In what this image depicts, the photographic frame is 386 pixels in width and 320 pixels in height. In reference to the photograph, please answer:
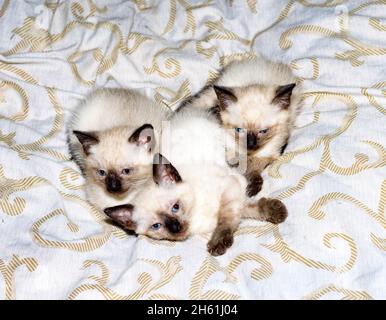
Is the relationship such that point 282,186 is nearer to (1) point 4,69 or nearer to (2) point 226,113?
(2) point 226,113

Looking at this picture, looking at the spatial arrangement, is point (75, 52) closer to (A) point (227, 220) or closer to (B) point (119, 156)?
(B) point (119, 156)

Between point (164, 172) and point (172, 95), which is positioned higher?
point (164, 172)

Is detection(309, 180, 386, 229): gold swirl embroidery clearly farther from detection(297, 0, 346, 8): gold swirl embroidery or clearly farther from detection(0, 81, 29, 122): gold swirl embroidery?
detection(0, 81, 29, 122): gold swirl embroidery

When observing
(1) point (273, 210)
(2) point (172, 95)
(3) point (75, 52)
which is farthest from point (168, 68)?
(1) point (273, 210)

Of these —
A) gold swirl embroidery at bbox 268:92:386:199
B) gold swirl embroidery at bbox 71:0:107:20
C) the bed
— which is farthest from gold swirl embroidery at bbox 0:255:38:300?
gold swirl embroidery at bbox 71:0:107:20

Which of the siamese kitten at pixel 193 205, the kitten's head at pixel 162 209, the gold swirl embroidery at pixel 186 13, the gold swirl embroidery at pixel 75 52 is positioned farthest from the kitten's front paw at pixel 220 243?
the gold swirl embroidery at pixel 186 13
